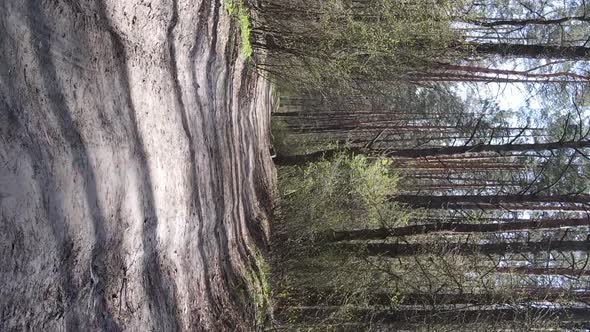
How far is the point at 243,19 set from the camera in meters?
8.63

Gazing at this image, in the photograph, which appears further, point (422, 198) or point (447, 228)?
point (422, 198)

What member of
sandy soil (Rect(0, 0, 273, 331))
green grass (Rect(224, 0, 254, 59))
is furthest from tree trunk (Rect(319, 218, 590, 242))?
green grass (Rect(224, 0, 254, 59))

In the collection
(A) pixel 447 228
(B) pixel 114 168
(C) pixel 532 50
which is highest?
(C) pixel 532 50

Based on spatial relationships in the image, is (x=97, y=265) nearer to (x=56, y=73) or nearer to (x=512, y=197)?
(x=56, y=73)

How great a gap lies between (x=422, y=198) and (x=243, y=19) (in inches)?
187

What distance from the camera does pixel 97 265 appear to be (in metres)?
3.66

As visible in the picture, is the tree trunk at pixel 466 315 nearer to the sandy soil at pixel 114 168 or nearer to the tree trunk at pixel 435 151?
the sandy soil at pixel 114 168

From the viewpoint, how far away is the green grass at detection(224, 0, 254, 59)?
795 centimetres

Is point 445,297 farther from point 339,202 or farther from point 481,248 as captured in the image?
point 339,202

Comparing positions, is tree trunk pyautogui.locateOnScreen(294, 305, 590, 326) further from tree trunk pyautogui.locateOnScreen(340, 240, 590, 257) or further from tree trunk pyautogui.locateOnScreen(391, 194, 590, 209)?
tree trunk pyautogui.locateOnScreen(391, 194, 590, 209)

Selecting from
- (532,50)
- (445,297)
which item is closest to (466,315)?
(445,297)

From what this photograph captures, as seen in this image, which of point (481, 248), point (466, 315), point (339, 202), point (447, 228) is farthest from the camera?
point (339, 202)

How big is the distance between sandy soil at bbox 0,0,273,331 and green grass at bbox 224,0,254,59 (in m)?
0.51

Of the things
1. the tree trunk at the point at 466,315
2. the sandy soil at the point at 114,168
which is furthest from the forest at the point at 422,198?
the sandy soil at the point at 114,168
